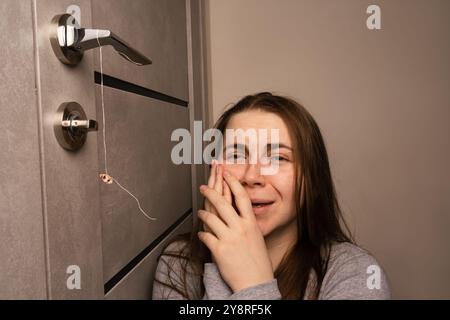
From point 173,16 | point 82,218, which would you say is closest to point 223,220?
point 82,218

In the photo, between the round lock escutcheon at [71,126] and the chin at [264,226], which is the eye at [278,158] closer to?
the chin at [264,226]

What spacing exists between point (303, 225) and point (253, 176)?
22 centimetres

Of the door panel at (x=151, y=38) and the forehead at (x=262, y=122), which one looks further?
the forehead at (x=262, y=122)

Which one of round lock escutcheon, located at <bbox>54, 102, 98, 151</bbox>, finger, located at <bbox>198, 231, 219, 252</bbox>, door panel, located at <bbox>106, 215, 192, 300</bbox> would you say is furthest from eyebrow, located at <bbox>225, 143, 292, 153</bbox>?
round lock escutcheon, located at <bbox>54, 102, 98, 151</bbox>

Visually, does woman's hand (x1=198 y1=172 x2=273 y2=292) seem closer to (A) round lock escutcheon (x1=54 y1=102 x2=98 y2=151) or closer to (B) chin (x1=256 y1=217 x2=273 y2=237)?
(B) chin (x1=256 y1=217 x2=273 y2=237)

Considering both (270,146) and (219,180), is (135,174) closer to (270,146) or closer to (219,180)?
(219,180)

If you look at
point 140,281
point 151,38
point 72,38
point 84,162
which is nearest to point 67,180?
point 84,162

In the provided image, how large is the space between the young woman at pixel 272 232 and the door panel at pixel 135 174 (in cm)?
12

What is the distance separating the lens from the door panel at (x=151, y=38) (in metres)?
0.65

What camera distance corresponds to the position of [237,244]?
68 cm

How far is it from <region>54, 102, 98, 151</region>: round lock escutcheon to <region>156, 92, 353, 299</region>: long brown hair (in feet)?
1.52

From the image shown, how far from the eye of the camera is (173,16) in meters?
1.11

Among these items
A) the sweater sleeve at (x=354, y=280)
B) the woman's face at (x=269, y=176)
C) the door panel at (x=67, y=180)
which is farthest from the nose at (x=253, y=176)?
the door panel at (x=67, y=180)

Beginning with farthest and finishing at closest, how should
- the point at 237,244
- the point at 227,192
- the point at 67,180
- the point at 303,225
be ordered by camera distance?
the point at 303,225 → the point at 227,192 → the point at 237,244 → the point at 67,180
